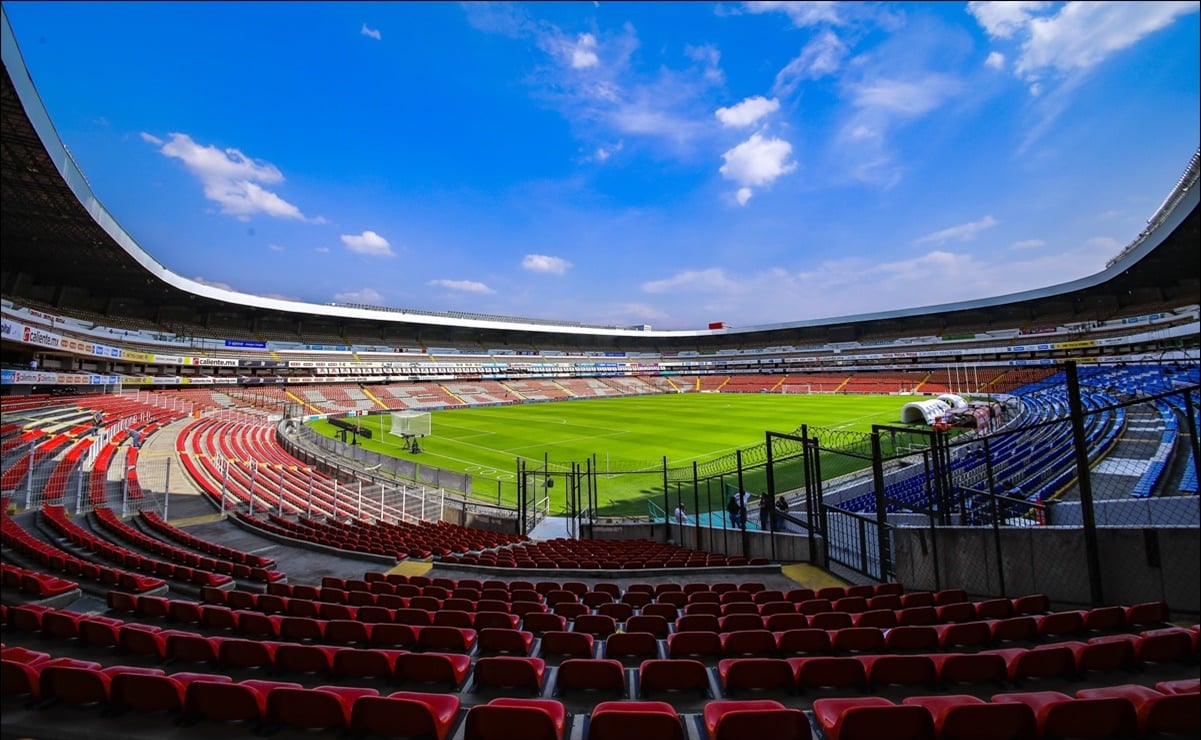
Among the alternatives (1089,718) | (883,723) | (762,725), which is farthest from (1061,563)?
(762,725)

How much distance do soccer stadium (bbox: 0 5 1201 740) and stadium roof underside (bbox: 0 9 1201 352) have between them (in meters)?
0.26

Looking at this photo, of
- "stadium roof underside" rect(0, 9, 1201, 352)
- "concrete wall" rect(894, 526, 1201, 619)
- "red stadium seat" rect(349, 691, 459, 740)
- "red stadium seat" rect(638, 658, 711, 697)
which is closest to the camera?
"red stadium seat" rect(349, 691, 459, 740)

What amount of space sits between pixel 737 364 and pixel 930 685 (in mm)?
81935

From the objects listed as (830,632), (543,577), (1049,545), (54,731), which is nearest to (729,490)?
(543,577)

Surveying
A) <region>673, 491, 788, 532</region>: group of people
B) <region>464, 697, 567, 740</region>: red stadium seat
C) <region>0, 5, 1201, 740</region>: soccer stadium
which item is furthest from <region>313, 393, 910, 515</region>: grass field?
<region>464, 697, 567, 740</region>: red stadium seat

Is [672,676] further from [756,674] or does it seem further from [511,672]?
[511,672]

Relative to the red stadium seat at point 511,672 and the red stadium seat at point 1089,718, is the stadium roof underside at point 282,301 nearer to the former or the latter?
the red stadium seat at point 511,672

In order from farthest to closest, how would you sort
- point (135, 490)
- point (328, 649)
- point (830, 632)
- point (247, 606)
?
point (135, 490) < point (247, 606) < point (830, 632) < point (328, 649)

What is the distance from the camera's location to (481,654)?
15.9 ft

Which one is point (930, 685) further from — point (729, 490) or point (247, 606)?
point (729, 490)

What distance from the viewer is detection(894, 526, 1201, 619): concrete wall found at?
16.6 feet

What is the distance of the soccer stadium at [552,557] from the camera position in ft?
11.1

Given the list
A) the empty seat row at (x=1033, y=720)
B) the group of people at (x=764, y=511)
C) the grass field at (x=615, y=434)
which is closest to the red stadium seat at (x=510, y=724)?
the empty seat row at (x=1033, y=720)

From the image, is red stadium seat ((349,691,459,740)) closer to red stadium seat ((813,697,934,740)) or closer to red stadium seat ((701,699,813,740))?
red stadium seat ((701,699,813,740))
